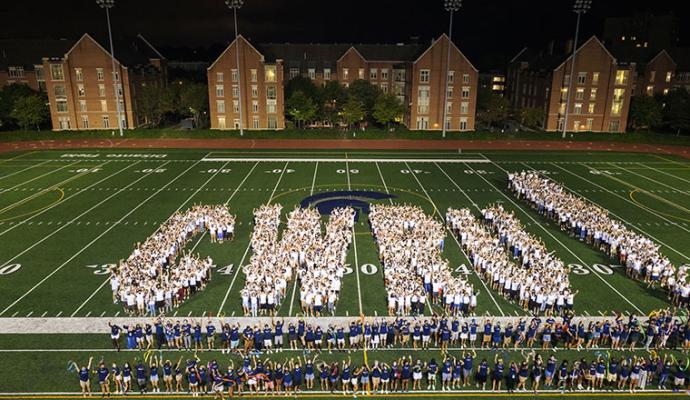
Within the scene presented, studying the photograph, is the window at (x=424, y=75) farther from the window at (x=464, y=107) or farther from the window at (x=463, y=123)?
the window at (x=463, y=123)

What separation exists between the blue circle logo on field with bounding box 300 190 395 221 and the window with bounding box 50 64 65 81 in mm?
48948

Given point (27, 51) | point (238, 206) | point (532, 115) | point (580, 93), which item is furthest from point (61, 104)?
point (580, 93)

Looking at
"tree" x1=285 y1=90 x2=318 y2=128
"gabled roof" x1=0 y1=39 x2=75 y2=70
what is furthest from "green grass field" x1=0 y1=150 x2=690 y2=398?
"gabled roof" x1=0 y1=39 x2=75 y2=70

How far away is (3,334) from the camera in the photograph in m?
17.4

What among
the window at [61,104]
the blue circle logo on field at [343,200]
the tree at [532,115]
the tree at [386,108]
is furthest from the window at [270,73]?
the tree at [532,115]

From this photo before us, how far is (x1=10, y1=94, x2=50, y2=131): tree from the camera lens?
62.8 meters

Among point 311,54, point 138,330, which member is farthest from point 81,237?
point 311,54

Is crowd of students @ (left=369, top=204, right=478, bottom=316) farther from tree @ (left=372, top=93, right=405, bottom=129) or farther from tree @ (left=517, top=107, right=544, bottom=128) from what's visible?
tree @ (left=517, top=107, right=544, bottom=128)

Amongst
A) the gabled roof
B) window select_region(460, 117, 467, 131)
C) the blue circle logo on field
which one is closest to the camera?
the blue circle logo on field

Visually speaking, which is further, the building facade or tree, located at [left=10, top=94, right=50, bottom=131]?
the building facade

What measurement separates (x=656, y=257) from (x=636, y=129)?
61272 millimetres

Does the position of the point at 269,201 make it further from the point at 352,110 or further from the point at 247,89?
the point at 247,89

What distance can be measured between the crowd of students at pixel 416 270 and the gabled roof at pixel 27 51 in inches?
2868

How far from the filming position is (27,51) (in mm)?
76125
